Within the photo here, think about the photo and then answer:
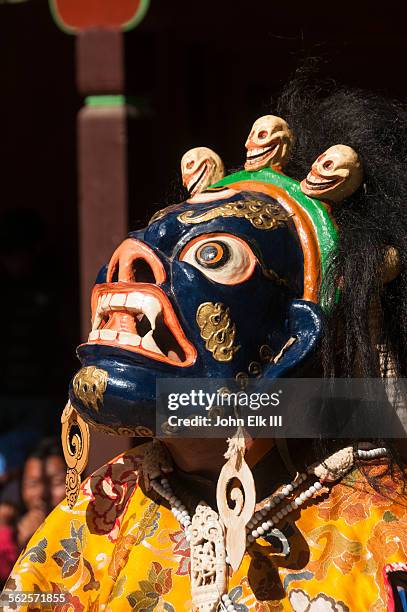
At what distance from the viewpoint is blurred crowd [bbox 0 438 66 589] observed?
3098 mm

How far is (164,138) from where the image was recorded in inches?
150

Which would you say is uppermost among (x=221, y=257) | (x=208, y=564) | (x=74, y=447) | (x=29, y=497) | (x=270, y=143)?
(x=270, y=143)

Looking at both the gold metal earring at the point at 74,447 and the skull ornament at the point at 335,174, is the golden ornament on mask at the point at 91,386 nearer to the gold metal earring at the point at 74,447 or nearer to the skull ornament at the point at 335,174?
the gold metal earring at the point at 74,447

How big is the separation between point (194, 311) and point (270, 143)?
33cm

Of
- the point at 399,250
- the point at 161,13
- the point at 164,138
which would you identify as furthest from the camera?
the point at 164,138

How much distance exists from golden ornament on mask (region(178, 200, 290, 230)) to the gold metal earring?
35cm

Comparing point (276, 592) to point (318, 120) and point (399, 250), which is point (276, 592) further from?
point (318, 120)

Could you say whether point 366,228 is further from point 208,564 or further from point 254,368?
point 208,564

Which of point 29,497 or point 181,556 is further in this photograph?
point 29,497

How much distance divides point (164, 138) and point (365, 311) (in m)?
2.22

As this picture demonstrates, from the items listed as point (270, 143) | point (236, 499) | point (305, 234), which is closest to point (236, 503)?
point (236, 499)

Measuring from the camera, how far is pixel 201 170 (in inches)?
74.4

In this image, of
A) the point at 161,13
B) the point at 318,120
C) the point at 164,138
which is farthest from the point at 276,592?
the point at 164,138

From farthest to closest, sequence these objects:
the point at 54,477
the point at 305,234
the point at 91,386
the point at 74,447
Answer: the point at 54,477
the point at 74,447
the point at 305,234
the point at 91,386
